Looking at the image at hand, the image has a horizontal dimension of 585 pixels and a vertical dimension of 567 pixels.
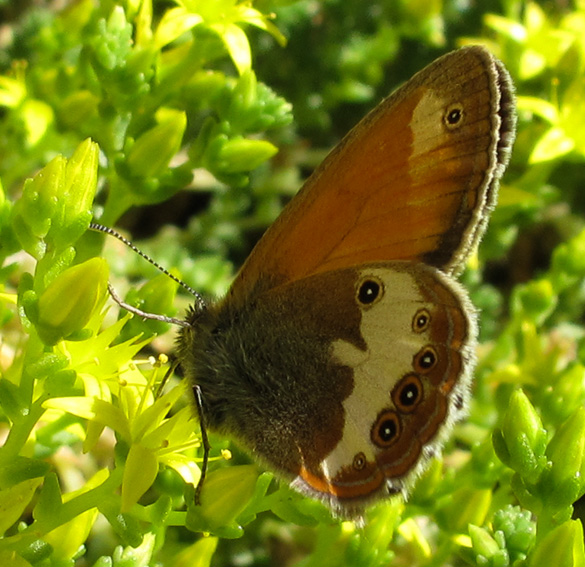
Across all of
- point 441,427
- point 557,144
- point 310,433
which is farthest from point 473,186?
point 557,144

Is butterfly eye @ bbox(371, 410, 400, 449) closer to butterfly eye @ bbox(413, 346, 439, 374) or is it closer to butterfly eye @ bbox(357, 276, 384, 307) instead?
butterfly eye @ bbox(413, 346, 439, 374)

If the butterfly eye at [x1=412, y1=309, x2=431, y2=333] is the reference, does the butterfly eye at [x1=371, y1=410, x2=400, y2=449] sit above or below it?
below

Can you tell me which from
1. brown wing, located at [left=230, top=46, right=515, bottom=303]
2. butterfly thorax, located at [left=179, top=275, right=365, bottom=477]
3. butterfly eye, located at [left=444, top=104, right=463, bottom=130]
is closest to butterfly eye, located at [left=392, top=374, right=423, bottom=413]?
butterfly thorax, located at [left=179, top=275, right=365, bottom=477]

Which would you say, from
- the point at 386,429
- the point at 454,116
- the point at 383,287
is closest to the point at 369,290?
the point at 383,287

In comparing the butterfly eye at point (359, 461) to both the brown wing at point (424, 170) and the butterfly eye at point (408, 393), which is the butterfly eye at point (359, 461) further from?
the brown wing at point (424, 170)

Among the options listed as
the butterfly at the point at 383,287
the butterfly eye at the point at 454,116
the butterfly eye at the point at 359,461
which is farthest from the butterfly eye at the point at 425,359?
the butterfly eye at the point at 454,116

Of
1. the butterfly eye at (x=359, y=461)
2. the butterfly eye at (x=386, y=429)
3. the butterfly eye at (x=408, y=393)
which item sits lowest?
the butterfly eye at (x=359, y=461)

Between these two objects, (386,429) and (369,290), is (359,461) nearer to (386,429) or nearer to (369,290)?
(386,429)
